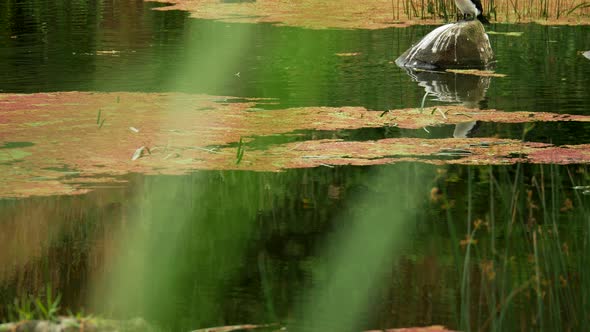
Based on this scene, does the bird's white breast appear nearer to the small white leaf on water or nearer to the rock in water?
the rock in water

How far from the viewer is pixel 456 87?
9.02 meters

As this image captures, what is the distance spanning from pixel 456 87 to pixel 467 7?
1631 millimetres

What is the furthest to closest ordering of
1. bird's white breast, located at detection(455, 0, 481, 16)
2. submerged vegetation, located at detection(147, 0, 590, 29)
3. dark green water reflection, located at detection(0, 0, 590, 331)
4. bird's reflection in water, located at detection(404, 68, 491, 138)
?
submerged vegetation, located at detection(147, 0, 590, 29)
bird's white breast, located at detection(455, 0, 481, 16)
bird's reflection in water, located at detection(404, 68, 491, 138)
dark green water reflection, located at detection(0, 0, 590, 331)

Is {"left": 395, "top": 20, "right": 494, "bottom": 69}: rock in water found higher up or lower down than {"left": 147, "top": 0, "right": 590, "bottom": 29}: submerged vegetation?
higher up

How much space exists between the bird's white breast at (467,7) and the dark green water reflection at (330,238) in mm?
1532

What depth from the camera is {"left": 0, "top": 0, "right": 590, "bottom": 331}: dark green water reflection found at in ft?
12.2

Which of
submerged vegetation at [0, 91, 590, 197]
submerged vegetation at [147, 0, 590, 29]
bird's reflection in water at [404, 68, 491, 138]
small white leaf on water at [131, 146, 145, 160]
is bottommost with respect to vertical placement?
submerged vegetation at [147, 0, 590, 29]

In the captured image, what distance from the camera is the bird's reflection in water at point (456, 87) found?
8.10m

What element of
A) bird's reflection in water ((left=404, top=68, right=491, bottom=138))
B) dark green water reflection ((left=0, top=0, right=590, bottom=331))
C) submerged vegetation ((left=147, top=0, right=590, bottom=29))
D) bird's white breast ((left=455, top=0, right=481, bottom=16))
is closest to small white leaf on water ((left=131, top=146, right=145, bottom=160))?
dark green water reflection ((left=0, top=0, right=590, bottom=331))

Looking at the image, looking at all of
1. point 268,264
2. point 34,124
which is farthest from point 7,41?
point 268,264

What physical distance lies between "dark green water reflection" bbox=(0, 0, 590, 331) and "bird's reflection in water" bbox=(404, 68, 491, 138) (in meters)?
0.07

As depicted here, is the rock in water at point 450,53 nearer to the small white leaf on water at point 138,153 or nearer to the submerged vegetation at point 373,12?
the submerged vegetation at point 373,12

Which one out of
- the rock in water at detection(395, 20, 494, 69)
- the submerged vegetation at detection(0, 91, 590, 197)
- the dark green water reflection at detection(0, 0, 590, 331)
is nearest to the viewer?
the dark green water reflection at detection(0, 0, 590, 331)

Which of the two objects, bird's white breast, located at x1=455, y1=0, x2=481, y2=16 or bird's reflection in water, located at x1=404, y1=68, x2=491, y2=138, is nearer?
bird's reflection in water, located at x1=404, y1=68, x2=491, y2=138
